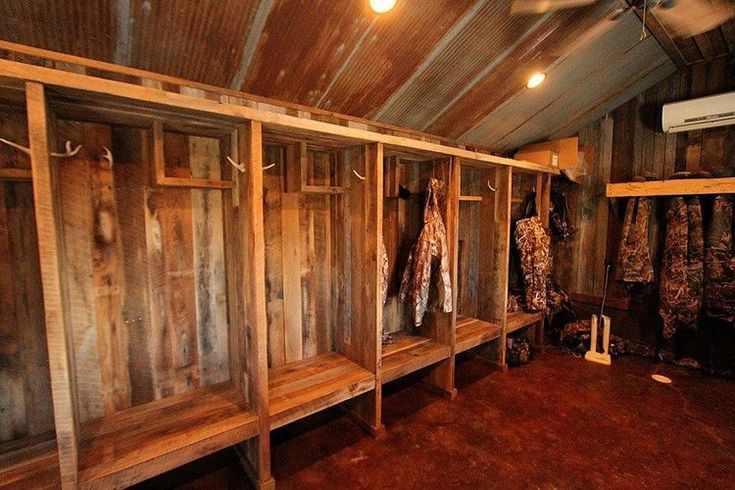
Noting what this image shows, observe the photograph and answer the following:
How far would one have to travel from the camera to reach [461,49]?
6.39ft

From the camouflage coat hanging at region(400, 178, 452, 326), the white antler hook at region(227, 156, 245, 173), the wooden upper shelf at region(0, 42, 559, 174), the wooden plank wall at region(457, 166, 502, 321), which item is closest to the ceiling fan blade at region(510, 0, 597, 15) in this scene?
the wooden upper shelf at region(0, 42, 559, 174)

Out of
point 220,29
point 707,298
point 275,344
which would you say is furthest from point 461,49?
point 707,298

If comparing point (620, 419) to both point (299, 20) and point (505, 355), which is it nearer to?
point (505, 355)

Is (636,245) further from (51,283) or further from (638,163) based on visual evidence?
(51,283)

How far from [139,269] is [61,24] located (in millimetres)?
1011

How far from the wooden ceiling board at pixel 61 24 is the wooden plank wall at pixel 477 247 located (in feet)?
8.24

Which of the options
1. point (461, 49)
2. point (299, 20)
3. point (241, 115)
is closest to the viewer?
point (241, 115)

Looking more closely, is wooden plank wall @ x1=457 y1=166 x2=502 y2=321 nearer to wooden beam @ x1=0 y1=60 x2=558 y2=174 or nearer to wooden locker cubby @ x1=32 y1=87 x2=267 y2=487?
wooden beam @ x1=0 y1=60 x2=558 y2=174

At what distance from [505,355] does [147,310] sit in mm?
2725

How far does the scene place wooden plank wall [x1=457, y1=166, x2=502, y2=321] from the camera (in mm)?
2863

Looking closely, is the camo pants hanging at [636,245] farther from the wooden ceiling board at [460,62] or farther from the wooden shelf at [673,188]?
the wooden ceiling board at [460,62]

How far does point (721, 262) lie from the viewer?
2.67 meters

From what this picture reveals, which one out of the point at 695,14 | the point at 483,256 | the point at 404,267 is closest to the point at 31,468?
the point at 404,267

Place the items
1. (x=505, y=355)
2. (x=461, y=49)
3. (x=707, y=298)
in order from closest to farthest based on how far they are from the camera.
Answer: (x=461, y=49) → (x=707, y=298) → (x=505, y=355)
